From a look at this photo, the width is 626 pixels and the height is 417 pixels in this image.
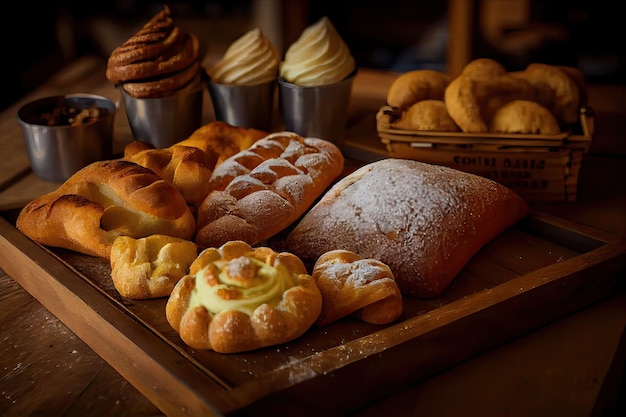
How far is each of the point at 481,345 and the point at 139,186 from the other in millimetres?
657

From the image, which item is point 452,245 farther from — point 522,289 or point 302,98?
point 302,98

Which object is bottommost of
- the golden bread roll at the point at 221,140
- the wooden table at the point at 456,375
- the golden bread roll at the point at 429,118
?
the wooden table at the point at 456,375

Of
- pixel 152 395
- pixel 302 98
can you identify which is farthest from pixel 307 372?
pixel 302 98

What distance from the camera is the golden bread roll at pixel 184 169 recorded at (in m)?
1.49

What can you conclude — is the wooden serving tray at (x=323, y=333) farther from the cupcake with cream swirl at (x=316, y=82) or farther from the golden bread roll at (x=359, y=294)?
the cupcake with cream swirl at (x=316, y=82)

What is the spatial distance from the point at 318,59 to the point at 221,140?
36 cm

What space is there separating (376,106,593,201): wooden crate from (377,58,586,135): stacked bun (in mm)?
26

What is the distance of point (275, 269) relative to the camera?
107cm

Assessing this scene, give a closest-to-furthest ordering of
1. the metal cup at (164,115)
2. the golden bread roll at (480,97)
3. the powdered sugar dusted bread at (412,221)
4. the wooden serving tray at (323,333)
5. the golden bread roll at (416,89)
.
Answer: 1. the wooden serving tray at (323,333)
2. the powdered sugar dusted bread at (412,221)
3. the golden bread roll at (480,97)
4. the golden bread roll at (416,89)
5. the metal cup at (164,115)

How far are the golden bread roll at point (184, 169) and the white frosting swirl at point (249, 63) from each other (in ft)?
1.47

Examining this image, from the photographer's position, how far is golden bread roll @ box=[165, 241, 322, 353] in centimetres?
102

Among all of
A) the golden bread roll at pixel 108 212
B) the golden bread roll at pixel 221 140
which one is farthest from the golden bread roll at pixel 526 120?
the golden bread roll at pixel 108 212

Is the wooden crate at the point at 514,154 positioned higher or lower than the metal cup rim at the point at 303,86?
lower

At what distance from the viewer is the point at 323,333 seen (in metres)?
1.11
